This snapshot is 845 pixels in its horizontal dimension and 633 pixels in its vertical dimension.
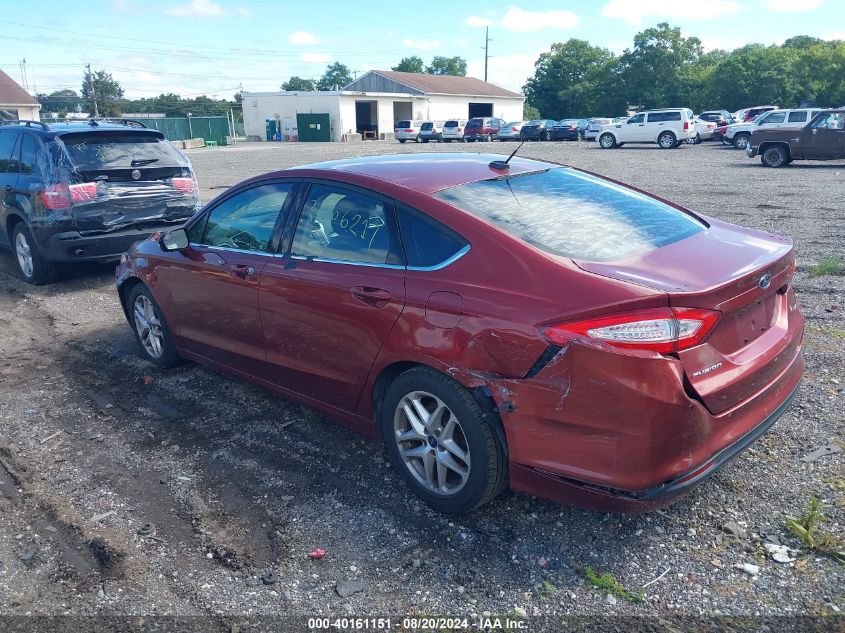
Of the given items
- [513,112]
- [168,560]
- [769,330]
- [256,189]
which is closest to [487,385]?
[769,330]

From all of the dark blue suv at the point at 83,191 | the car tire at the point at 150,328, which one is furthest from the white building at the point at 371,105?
the car tire at the point at 150,328

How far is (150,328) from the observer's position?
18.2 feet

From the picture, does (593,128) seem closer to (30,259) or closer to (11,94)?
(30,259)

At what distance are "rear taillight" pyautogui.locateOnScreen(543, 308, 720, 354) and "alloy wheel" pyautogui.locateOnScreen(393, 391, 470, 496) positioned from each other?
814mm

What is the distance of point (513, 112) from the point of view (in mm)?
74812

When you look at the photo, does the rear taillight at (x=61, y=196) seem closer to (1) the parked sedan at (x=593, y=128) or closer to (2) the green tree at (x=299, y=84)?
(1) the parked sedan at (x=593, y=128)

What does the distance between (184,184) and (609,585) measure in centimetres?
745

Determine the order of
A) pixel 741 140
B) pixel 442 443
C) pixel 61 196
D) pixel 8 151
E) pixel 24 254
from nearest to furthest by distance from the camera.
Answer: pixel 442 443 < pixel 61 196 < pixel 24 254 < pixel 8 151 < pixel 741 140

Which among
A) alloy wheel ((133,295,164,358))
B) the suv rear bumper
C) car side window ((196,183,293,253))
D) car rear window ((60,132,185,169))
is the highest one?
car rear window ((60,132,185,169))

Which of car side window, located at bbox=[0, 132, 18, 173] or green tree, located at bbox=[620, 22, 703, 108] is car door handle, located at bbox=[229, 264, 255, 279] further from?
green tree, located at bbox=[620, 22, 703, 108]

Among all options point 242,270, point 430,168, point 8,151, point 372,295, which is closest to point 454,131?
point 8,151

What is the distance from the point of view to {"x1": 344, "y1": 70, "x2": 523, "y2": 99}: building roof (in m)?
65.8

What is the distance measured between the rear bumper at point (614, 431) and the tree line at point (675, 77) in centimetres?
6044

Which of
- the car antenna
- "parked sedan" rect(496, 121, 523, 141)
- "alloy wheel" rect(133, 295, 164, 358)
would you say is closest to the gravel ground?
"alloy wheel" rect(133, 295, 164, 358)
